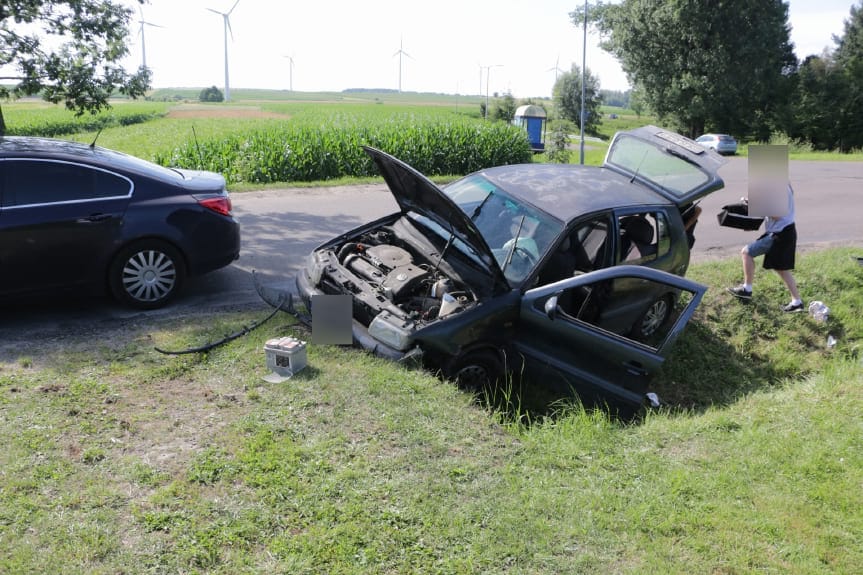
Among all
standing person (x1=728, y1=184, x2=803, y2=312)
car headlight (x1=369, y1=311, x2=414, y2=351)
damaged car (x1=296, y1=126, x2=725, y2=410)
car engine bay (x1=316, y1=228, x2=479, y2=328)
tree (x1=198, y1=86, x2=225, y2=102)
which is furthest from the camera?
tree (x1=198, y1=86, x2=225, y2=102)

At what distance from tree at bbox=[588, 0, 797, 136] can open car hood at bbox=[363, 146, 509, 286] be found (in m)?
44.9

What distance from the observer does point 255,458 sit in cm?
414

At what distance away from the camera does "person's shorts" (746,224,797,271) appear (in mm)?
8062

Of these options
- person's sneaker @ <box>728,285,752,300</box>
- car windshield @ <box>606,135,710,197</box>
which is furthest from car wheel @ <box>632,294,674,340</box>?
person's sneaker @ <box>728,285,752,300</box>

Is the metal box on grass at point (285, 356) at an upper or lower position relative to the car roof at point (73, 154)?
lower

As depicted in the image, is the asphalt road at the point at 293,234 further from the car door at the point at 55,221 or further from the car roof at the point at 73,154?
the car roof at the point at 73,154

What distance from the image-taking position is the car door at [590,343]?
5590mm

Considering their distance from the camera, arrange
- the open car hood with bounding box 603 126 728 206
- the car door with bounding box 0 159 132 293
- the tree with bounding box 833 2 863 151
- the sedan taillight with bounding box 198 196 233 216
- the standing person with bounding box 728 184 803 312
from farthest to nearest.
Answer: the tree with bounding box 833 2 863 151 → the standing person with bounding box 728 184 803 312 → the open car hood with bounding box 603 126 728 206 → the sedan taillight with bounding box 198 196 233 216 → the car door with bounding box 0 159 132 293

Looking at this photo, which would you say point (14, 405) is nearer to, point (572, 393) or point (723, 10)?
point (572, 393)

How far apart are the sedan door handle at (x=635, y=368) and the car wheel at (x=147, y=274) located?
4510 mm

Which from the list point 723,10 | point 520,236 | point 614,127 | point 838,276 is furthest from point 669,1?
point 520,236

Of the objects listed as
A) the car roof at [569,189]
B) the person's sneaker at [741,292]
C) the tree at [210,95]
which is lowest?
the person's sneaker at [741,292]

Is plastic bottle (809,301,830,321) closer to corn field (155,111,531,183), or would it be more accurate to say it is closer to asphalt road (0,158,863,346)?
asphalt road (0,158,863,346)

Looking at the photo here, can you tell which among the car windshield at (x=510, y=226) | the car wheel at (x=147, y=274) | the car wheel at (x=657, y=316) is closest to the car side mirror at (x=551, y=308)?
the car windshield at (x=510, y=226)
